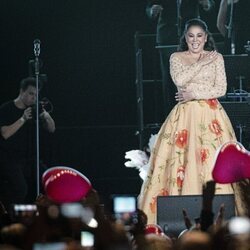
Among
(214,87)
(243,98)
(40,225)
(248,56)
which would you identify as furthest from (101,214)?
(243,98)

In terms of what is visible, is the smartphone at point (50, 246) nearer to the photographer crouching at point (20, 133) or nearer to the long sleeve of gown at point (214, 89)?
the long sleeve of gown at point (214, 89)

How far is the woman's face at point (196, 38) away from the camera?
742 cm

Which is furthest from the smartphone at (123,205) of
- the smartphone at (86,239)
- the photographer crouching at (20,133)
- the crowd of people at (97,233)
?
the photographer crouching at (20,133)

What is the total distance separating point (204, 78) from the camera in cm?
737

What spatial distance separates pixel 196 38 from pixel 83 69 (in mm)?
2186

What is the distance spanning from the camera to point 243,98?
341 inches

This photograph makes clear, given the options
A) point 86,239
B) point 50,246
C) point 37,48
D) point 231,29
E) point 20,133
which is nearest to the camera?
point 50,246

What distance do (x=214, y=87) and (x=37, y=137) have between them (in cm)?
223

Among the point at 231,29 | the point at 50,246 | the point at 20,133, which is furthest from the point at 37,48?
the point at 50,246

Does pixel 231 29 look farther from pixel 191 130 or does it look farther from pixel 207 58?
pixel 191 130

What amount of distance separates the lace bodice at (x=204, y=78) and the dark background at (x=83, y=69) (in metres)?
1.69

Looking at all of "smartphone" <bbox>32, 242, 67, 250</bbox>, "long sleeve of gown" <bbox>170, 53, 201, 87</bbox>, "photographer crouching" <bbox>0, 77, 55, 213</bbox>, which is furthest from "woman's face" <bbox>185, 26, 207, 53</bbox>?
"smartphone" <bbox>32, 242, 67, 250</bbox>

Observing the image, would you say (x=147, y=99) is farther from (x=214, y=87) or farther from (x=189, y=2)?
(x=214, y=87)

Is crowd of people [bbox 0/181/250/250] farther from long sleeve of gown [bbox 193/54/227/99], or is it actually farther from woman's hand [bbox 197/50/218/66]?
woman's hand [bbox 197/50/218/66]
